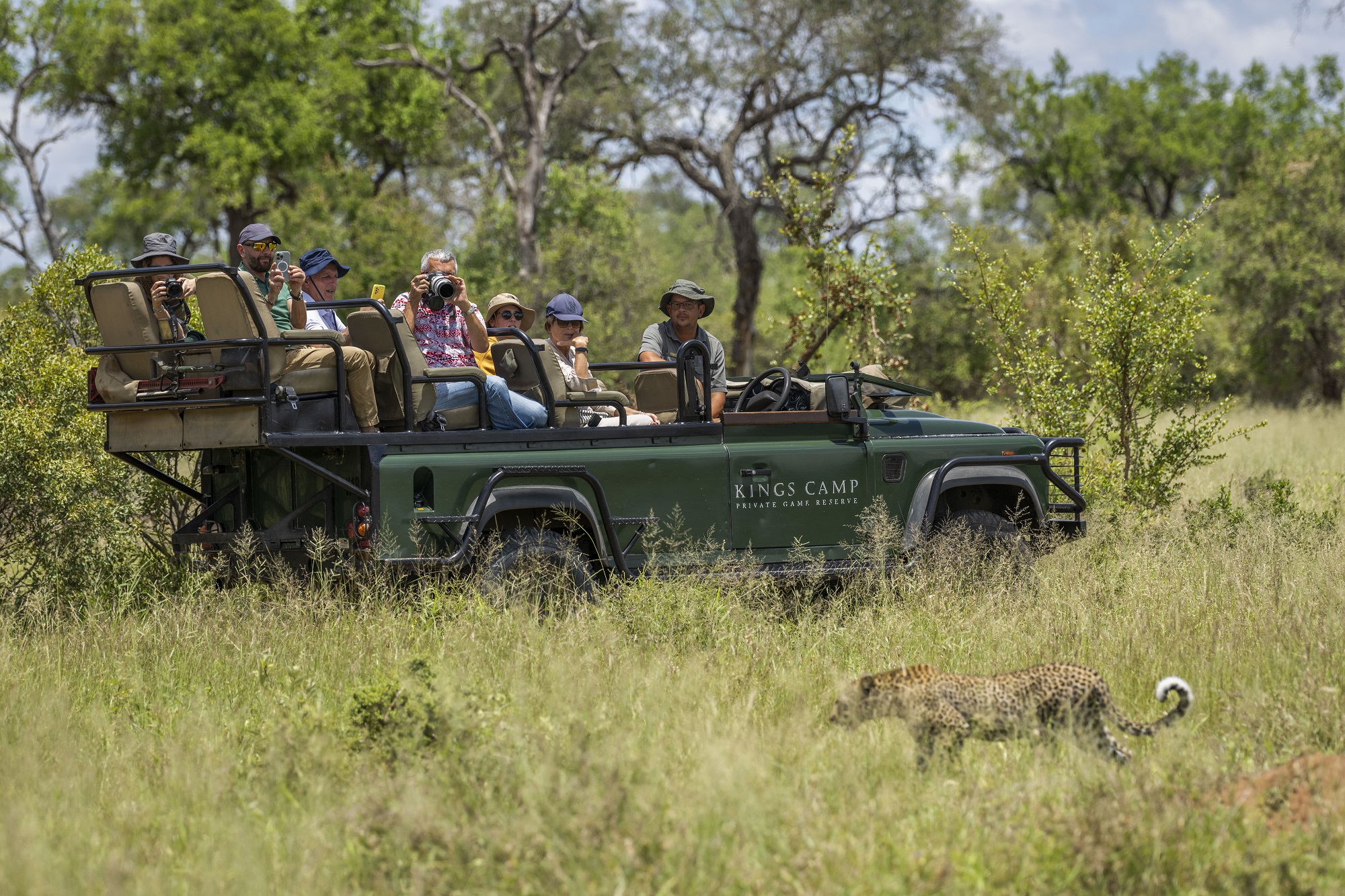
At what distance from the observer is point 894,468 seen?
7.10 meters

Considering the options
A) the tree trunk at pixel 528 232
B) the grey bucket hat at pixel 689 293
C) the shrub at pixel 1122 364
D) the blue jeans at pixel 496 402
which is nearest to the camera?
the blue jeans at pixel 496 402

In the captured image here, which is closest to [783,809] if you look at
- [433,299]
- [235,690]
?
[235,690]

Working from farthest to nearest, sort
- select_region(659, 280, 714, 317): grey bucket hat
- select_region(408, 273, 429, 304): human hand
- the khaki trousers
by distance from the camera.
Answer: select_region(659, 280, 714, 317): grey bucket hat
select_region(408, 273, 429, 304): human hand
the khaki trousers

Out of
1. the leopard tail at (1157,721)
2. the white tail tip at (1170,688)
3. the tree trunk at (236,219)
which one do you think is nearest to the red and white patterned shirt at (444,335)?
the leopard tail at (1157,721)

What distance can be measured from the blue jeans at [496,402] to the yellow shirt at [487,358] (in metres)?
0.41

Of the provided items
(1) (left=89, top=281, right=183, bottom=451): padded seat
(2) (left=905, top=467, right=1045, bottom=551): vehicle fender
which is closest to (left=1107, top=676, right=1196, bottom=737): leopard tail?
Answer: (2) (left=905, top=467, right=1045, bottom=551): vehicle fender

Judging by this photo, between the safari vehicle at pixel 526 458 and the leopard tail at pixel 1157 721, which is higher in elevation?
the safari vehicle at pixel 526 458

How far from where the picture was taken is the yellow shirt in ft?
22.9

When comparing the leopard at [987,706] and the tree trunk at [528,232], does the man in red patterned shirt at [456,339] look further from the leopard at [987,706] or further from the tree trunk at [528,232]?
the tree trunk at [528,232]

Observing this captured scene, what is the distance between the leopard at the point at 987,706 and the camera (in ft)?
14.7

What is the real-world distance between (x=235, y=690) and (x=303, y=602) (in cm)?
78

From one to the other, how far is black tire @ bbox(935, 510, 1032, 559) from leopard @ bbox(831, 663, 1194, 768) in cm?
249

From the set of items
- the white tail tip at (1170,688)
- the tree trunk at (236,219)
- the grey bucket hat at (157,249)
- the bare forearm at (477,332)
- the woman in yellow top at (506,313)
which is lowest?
the white tail tip at (1170,688)

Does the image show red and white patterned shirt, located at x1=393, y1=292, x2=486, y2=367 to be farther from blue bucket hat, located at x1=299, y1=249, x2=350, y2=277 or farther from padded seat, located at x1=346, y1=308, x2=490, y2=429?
blue bucket hat, located at x1=299, y1=249, x2=350, y2=277
